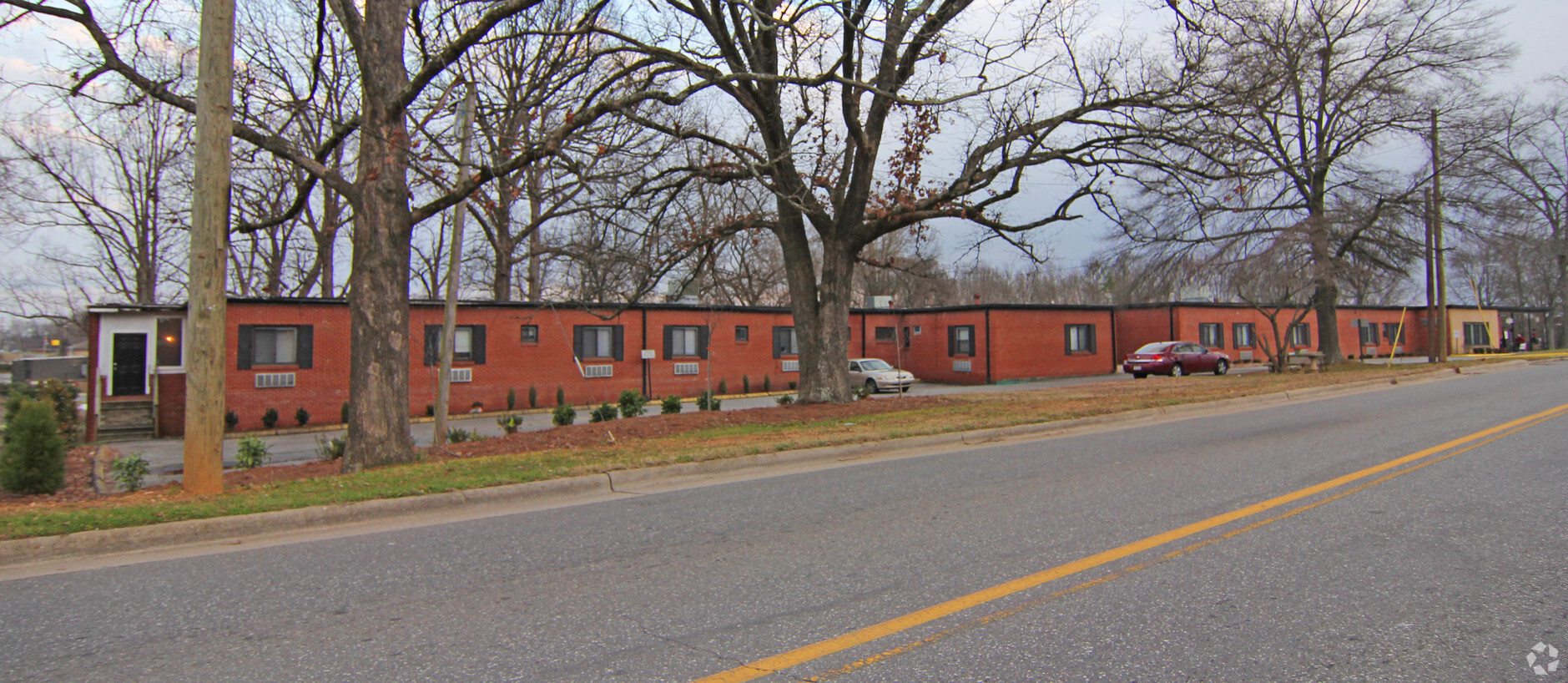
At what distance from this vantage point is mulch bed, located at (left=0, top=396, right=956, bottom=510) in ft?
34.2

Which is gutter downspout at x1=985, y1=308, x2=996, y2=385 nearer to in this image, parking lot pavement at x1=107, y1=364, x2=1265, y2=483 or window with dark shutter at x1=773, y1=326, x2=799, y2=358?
parking lot pavement at x1=107, y1=364, x2=1265, y2=483

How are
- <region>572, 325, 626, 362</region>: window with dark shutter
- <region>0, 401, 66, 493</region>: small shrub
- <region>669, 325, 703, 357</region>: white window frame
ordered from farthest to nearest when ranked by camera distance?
<region>669, 325, 703, 357</region>: white window frame < <region>572, 325, 626, 362</region>: window with dark shutter < <region>0, 401, 66, 493</region>: small shrub

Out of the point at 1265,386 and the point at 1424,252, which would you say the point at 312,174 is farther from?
the point at 1424,252

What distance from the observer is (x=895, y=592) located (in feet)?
15.8

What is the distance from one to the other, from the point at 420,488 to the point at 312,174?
610cm

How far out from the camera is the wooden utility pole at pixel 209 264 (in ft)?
27.6

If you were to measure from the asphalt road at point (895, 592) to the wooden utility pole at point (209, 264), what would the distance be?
2761 millimetres

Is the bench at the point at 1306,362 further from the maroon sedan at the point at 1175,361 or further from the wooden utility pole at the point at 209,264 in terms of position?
the wooden utility pole at the point at 209,264

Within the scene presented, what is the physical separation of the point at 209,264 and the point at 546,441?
5.97 metres

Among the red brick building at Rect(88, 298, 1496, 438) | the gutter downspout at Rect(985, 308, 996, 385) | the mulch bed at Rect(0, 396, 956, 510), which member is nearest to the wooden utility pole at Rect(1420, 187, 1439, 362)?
the red brick building at Rect(88, 298, 1496, 438)

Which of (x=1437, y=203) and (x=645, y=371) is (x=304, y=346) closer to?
(x=645, y=371)

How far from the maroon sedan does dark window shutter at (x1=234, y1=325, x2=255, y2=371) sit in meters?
30.8

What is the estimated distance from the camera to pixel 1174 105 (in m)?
14.9

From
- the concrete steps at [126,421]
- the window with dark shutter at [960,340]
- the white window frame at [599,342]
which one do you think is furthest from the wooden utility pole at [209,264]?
the window with dark shutter at [960,340]
